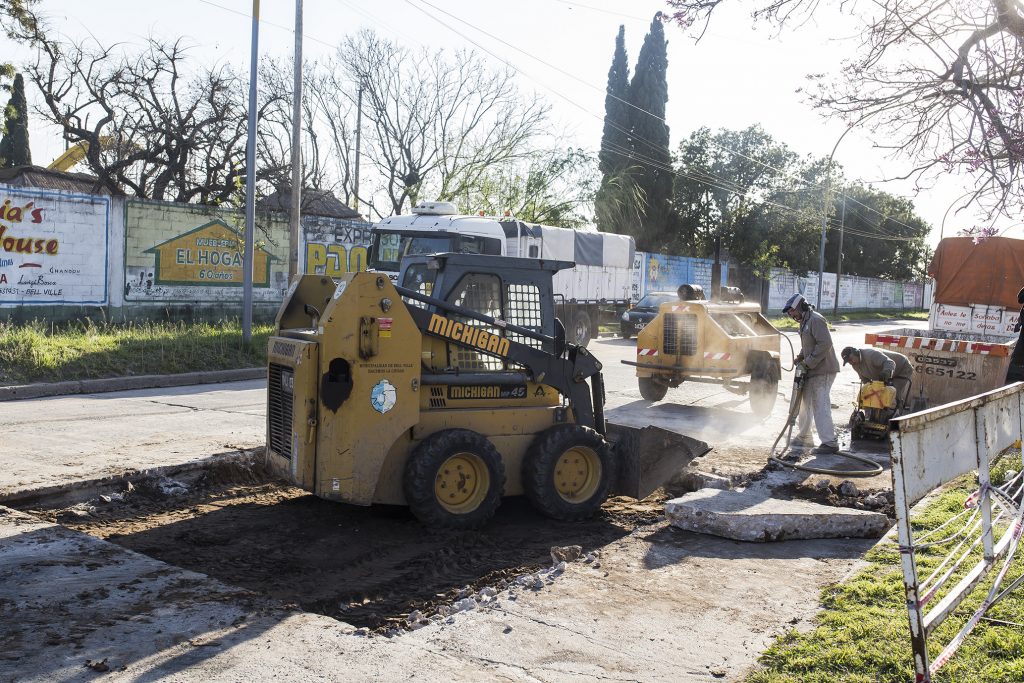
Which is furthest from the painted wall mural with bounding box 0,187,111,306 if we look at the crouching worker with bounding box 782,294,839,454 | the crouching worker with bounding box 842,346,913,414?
the crouching worker with bounding box 842,346,913,414

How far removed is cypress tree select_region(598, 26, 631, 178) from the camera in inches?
1933

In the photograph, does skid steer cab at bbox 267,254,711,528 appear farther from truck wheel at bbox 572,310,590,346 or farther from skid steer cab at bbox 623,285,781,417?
truck wheel at bbox 572,310,590,346

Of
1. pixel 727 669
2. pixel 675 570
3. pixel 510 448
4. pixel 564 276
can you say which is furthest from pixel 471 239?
pixel 727 669

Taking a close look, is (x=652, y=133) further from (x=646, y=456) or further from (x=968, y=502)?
(x=968, y=502)

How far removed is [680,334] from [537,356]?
6.81 meters

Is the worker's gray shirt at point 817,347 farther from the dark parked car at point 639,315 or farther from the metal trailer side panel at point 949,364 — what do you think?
the dark parked car at point 639,315

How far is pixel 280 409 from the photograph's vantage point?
6629 millimetres

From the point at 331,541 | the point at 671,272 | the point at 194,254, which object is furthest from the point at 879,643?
the point at 671,272

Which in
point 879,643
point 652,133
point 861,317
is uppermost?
point 652,133

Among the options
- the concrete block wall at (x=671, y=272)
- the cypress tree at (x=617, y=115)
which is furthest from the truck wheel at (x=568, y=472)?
the cypress tree at (x=617, y=115)

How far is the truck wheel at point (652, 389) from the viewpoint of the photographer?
549 inches

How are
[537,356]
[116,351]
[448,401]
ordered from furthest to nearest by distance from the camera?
1. [116,351]
2. [537,356]
3. [448,401]

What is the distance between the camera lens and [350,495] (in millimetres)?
6148

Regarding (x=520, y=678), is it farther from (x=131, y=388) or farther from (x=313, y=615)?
(x=131, y=388)
